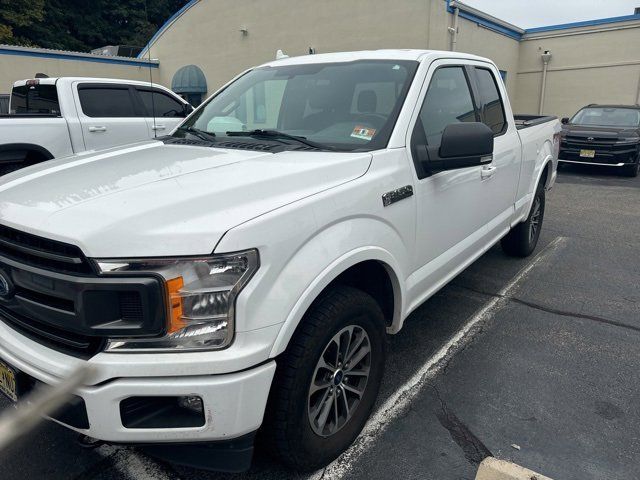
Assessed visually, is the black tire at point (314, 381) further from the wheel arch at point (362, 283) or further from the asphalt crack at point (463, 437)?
the asphalt crack at point (463, 437)

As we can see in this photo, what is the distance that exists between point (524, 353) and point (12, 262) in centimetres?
310

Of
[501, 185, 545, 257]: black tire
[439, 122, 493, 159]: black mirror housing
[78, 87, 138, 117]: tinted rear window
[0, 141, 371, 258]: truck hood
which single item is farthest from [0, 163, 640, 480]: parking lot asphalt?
[78, 87, 138, 117]: tinted rear window

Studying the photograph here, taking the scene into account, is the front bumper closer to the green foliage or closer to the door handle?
the door handle

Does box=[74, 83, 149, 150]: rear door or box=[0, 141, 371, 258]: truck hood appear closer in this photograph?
box=[0, 141, 371, 258]: truck hood

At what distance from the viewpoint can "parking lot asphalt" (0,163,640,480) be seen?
2373 mm

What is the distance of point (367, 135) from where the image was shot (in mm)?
2725

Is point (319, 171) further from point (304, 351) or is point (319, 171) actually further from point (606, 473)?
point (606, 473)

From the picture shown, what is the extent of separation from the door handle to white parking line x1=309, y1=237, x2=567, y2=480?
1.17 metres

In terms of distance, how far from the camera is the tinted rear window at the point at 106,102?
23.6 ft

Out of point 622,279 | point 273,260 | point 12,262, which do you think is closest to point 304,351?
point 273,260

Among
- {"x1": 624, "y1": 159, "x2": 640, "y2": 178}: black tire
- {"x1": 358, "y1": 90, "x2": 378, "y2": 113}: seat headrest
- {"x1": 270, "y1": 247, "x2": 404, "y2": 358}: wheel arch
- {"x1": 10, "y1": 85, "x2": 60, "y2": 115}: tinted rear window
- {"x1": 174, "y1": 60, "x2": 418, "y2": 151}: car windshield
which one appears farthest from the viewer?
{"x1": 624, "y1": 159, "x2": 640, "y2": 178}: black tire

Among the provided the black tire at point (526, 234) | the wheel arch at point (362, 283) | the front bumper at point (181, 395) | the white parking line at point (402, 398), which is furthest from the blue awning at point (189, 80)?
the front bumper at point (181, 395)

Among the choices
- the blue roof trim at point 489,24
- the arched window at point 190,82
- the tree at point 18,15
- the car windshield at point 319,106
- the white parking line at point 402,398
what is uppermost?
the tree at point 18,15

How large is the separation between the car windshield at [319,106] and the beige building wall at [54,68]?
18366 mm
